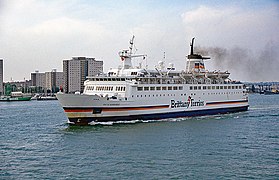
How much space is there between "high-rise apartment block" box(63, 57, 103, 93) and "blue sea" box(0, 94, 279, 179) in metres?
96.2

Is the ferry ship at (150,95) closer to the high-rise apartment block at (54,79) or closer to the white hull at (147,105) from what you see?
the white hull at (147,105)

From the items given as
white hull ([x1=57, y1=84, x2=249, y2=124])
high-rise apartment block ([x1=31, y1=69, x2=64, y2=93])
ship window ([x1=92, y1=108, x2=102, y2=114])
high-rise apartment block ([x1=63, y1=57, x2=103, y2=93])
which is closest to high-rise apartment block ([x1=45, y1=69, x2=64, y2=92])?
high-rise apartment block ([x1=31, y1=69, x2=64, y2=93])

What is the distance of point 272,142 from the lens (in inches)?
818

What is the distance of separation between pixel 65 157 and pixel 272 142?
11.1 m

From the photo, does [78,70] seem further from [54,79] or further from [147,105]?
[147,105]

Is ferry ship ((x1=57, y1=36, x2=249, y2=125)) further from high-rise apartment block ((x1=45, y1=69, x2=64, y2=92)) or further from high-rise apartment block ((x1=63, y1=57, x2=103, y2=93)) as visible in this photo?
high-rise apartment block ((x1=45, y1=69, x2=64, y2=92))

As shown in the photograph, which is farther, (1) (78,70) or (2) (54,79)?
(2) (54,79)

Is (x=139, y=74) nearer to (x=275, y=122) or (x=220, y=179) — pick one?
(x=275, y=122)

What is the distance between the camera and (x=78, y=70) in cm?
12350

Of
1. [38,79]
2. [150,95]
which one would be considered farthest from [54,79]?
[150,95]

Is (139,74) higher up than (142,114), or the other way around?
(139,74)

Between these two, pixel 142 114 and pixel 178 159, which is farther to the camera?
pixel 142 114

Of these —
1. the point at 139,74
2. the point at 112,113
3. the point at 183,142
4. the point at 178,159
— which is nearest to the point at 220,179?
the point at 178,159

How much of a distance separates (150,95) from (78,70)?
95.6 metres
